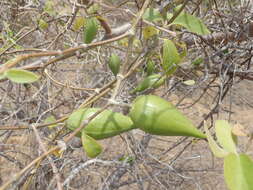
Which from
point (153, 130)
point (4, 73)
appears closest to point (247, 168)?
point (153, 130)

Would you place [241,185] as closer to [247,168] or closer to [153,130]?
[247,168]

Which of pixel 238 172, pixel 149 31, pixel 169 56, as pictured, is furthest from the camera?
pixel 149 31

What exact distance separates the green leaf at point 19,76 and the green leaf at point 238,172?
0.27 m

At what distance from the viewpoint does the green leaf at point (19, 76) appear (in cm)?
43

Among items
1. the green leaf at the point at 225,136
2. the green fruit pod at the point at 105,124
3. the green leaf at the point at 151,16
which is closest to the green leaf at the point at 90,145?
the green fruit pod at the point at 105,124

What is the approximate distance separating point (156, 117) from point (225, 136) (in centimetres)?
10

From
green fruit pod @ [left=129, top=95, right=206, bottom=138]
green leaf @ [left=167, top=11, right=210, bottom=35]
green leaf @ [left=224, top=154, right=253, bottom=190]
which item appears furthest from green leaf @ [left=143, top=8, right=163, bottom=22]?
green leaf @ [left=224, top=154, right=253, bottom=190]

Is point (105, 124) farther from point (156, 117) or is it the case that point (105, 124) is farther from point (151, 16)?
point (151, 16)

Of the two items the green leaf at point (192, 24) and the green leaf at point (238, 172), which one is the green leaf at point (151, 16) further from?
the green leaf at point (238, 172)

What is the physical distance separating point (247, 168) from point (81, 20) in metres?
0.82

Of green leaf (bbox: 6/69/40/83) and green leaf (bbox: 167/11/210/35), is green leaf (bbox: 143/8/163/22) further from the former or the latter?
green leaf (bbox: 6/69/40/83)

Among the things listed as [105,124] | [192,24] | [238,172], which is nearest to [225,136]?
[238,172]

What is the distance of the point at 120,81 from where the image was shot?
501 mm

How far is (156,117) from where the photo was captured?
1.50 feet
